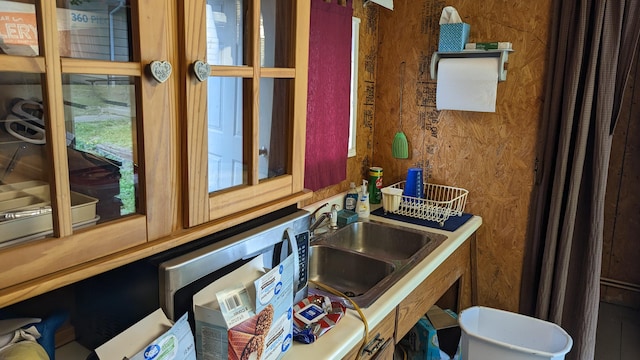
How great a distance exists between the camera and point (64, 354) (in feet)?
3.38

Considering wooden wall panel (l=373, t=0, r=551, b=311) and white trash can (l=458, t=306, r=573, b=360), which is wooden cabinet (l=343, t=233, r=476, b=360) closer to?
wooden wall panel (l=373, t=0, r=551, b=311)

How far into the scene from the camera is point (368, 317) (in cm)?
135

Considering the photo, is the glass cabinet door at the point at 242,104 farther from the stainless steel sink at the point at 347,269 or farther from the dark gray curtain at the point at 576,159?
the dark gray curtain at the point at 576,159

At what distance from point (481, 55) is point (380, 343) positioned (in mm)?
1352

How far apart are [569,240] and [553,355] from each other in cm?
54

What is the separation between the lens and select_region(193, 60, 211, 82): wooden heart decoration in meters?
0.89

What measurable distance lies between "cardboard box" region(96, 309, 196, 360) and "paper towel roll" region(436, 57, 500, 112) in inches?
66.4

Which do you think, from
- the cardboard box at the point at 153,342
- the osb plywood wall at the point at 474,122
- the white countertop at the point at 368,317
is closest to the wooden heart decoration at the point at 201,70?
the cardboard box at the point at 153,342

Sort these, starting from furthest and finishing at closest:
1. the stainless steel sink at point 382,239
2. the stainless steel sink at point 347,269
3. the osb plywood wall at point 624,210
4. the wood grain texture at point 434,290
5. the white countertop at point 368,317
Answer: the osb plywood wall at point 624,210, the stainless steel sink at point 382,239, the stainless steel sink at point 347,269, the wood grain texture at point 434,290, the white countertop at point 368,317

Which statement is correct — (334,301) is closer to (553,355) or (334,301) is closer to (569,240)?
(553,355)

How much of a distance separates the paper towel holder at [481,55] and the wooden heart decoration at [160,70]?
164 cm

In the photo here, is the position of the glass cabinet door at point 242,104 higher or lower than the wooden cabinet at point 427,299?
higher

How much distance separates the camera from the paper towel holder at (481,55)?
2105mm

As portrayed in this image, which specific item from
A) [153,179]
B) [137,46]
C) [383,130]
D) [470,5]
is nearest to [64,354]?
[153,179]
